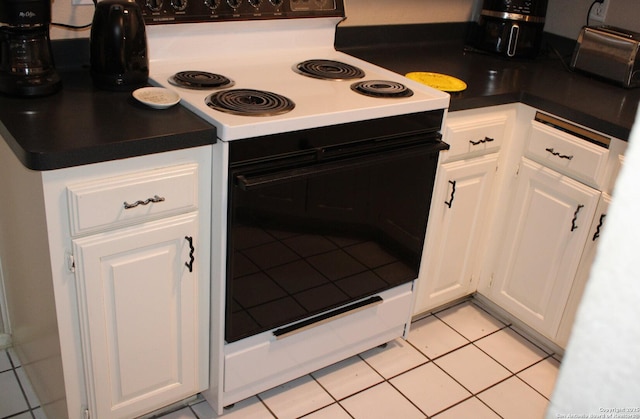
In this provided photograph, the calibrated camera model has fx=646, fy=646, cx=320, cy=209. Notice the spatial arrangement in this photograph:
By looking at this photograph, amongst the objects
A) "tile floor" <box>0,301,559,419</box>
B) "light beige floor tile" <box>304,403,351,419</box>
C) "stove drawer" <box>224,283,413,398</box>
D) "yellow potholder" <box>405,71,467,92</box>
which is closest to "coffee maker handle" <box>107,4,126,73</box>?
"stove drawer" <box>224,283,413,398</box>

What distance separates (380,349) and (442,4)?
1.43 metres

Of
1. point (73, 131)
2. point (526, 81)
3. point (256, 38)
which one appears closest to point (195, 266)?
point (73, 131)

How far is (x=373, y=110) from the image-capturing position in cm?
178

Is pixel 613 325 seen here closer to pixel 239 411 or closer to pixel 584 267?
pixel 239 411

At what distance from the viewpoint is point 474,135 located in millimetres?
2115

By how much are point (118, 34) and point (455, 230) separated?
1.29 m

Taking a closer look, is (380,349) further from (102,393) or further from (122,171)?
(122,171)

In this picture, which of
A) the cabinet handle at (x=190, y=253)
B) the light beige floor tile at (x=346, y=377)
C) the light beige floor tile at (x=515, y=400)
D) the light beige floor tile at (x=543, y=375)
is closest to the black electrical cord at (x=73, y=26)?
the cabinet handle at (x=190, y=253)

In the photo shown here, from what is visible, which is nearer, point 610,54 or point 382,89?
point 382,89

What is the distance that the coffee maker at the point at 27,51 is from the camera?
59.4 inches

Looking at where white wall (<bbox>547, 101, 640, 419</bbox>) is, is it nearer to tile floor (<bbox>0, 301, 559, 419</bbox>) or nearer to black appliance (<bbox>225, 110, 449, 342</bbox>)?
black appliance (<bbox>225, 110, 449, 342</bbox>)

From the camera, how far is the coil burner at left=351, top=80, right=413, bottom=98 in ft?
6.20

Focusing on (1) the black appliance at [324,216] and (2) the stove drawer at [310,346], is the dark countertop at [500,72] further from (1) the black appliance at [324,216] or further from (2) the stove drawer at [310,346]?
(2) the stove drawer at [310,346]

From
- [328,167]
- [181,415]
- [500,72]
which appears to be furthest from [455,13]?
[181,415]
